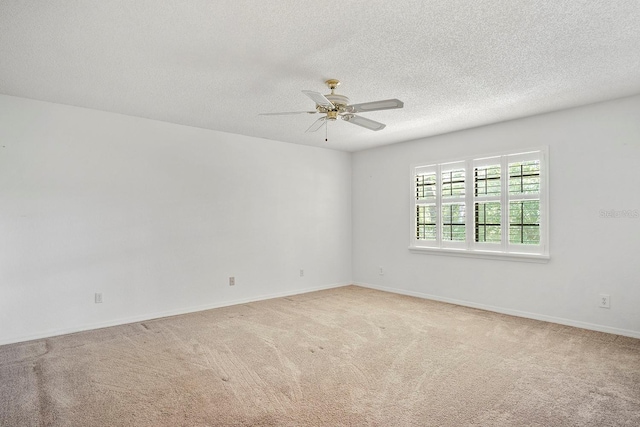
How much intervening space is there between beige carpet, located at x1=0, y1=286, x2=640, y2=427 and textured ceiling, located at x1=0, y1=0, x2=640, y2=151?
2.51 m

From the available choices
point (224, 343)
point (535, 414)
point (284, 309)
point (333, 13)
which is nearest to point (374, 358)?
point (535, 414)

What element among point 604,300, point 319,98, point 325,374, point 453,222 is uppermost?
point 319,98

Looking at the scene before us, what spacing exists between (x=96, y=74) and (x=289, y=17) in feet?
6.55

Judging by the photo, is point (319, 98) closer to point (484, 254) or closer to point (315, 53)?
point (315, 53)

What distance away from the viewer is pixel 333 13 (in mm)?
2229

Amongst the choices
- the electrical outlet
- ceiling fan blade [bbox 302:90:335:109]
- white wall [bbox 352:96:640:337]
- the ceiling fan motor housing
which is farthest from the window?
ceiling fan blade [bbox 302:90:335:109]

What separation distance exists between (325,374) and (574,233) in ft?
10.9

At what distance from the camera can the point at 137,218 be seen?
449 cm

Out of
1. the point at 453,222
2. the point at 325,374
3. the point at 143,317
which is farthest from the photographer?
the point at 453,222

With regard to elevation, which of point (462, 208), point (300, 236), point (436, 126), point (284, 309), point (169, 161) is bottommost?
point (284, 309)

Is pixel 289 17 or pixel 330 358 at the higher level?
pixel 289 17

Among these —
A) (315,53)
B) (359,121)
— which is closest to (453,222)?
(359,121)

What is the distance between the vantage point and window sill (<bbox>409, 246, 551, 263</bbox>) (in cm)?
441

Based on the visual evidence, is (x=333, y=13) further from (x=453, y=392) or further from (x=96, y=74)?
(x=453, y=392)
